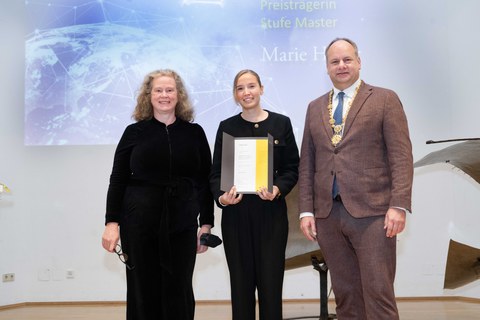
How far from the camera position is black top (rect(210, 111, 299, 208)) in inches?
86.0

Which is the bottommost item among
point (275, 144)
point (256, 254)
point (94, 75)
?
point (256, 254)

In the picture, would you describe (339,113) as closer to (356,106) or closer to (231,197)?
(356,106)

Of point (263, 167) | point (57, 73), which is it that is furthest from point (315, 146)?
point (57, 73)

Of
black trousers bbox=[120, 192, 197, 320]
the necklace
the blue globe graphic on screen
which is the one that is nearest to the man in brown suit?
the necklace

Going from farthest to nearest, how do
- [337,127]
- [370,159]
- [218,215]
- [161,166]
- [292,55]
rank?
[218,215] → [292,55] → [161,166] → [337,127] → [370,159]

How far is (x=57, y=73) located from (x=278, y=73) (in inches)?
87.9

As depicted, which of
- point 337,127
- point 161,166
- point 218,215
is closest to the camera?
point 337,127

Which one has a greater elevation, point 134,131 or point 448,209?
point 134,131

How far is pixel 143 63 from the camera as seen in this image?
4.50 m

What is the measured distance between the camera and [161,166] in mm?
2176

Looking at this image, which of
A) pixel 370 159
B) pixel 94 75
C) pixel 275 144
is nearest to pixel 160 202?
pixel 275 144

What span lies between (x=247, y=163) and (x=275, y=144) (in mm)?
182

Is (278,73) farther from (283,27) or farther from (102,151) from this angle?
(102,151)

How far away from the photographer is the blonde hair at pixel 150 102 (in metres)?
2.30
